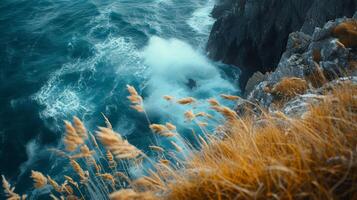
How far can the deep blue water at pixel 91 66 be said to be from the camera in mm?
24875

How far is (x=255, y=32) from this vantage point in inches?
1158

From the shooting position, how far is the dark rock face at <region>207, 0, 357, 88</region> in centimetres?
2644

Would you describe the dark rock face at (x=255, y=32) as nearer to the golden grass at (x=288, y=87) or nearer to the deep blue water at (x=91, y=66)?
the deep blue water at (x=91, y=66)

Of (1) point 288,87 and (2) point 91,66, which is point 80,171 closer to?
(1) point 288,87

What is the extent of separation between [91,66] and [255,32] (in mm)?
14247

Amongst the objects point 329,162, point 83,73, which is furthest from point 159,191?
point 83,73

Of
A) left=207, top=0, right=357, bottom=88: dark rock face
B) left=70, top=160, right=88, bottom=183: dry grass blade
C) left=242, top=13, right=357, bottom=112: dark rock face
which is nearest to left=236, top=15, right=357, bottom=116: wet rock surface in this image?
left=242, top=13, right=357, bottom=112: dark rock face

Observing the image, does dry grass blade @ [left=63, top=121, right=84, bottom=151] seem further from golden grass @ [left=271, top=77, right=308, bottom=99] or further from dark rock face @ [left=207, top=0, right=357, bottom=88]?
dark rock face @ [left=207, top=0, right=357, bottom=88]

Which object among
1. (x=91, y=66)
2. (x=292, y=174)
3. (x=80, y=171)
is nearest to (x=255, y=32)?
(x=91, y=66)

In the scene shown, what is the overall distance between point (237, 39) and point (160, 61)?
7.29 metres

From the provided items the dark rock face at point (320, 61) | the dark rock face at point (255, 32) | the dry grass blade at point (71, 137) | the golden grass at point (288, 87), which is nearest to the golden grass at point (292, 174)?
the dry grass blade at point (71, 137)

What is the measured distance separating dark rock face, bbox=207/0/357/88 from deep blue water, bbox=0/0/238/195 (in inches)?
69.9

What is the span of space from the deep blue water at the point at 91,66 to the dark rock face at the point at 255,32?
1776 millimetres

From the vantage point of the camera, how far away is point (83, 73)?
30.3 m
